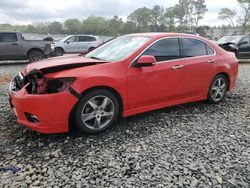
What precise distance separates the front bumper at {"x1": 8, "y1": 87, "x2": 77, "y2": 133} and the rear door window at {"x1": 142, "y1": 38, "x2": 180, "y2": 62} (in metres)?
1.59

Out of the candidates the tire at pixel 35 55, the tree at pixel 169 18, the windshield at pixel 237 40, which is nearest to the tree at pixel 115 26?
the tree at pixel 169 18

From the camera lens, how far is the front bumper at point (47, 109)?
347 centimetres

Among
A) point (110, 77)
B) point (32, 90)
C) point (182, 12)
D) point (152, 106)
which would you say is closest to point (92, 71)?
point (110, 77)

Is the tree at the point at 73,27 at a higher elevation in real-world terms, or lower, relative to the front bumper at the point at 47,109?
higher

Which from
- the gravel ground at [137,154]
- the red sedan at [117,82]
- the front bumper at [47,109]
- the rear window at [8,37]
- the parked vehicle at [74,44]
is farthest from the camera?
the parked vehicle at [74,44]

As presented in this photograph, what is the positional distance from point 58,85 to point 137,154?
1.42 metres

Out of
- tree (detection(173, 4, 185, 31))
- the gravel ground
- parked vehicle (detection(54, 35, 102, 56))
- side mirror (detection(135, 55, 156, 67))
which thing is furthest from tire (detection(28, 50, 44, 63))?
tree (detection(173, 4, 185, 31))

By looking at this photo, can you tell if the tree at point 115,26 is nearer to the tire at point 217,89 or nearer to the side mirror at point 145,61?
the tire at point 217,89

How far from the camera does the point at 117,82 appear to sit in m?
3.95

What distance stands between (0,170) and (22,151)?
1.42 ft

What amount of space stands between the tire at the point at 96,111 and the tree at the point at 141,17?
57682mm

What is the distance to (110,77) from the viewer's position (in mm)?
3881

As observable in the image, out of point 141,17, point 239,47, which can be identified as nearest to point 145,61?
point 239,47

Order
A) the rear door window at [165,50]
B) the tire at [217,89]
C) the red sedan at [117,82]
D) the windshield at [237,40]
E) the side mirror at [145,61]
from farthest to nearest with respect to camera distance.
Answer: the windshield at [237,40]
the tire at [217,89]
the rear door window at [165,50]
the side mirror at [145,61]
the red sedan at [117,82]
